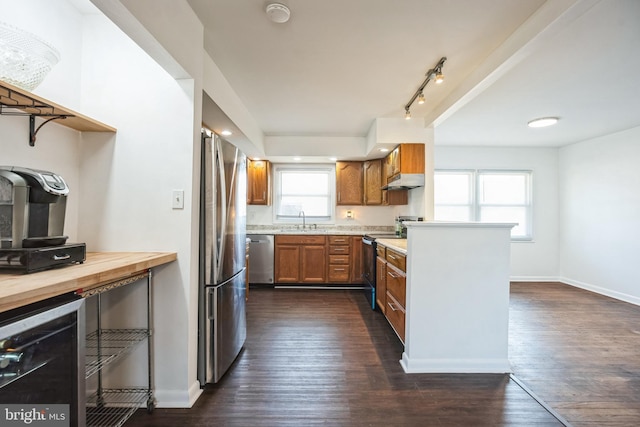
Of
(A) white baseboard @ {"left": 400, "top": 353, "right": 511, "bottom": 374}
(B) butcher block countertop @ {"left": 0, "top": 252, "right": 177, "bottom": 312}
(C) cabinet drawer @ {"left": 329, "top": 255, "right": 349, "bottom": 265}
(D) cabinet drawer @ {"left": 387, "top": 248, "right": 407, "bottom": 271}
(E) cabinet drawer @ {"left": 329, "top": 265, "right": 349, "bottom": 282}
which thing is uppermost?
(B) butcher block countertop @ {"left": 0, "top": 252, "right": 177, "bottom": 312}

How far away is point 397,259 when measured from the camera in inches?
98.3

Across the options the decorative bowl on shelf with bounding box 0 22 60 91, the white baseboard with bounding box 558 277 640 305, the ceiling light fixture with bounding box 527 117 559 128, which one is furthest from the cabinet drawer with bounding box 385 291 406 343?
the white baseboard with bounding box 558 277 640 305

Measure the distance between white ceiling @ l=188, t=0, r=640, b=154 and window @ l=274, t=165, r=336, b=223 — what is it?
1.48 metres

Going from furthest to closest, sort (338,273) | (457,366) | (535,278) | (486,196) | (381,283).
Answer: (486,196), (535,278), (338,273), (381,283), (457,366)

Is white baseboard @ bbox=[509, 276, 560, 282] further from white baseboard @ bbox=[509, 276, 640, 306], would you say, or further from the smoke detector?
the smoke detector

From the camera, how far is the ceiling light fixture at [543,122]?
140 inches

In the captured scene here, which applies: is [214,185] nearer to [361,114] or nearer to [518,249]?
[361,114]

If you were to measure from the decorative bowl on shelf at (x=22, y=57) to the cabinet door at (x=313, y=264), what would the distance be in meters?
3.57

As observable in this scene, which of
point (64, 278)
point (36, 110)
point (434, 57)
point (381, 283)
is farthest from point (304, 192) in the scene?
point (64, 278)

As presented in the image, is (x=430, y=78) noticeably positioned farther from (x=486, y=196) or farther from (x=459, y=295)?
(x=486, y=196)

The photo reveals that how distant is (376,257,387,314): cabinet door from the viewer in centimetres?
292

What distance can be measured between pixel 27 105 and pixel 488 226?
275 cm

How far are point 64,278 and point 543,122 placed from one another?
4.89m

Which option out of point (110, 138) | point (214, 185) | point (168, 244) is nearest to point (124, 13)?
point (110, 138)
